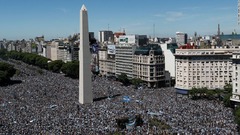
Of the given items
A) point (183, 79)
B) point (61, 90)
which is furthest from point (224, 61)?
point (61, 90)

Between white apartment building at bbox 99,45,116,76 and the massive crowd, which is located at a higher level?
white apartment building at bbox 99,45,116,76

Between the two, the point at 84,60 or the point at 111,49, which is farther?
the point at 111,49

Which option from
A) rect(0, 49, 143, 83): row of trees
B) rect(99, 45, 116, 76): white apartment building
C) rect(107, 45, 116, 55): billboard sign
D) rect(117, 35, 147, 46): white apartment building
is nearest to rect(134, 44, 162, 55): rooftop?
rect(0, 49, 143, 83): row of trees

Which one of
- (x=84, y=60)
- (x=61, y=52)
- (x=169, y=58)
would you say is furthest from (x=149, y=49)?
(x=61, y=52)

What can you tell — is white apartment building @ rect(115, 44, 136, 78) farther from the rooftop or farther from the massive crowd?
the massive crowd

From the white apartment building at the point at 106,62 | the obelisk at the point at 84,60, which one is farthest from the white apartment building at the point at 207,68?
the white apartment building at the point at 106,62

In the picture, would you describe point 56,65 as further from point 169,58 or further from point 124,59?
point 169,58

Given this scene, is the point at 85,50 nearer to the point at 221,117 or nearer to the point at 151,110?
the point at 151,110
